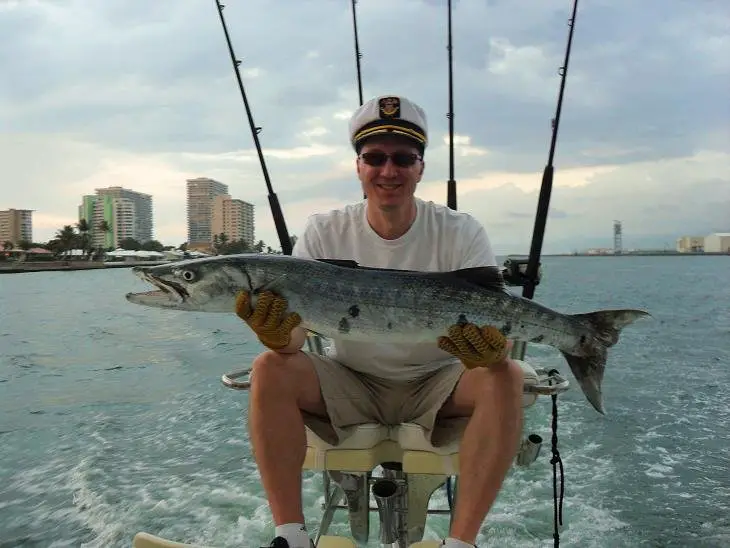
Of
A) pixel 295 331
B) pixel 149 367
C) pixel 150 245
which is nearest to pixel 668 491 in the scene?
pixel 295 331

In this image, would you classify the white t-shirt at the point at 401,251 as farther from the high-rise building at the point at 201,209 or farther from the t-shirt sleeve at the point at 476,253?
the high-rise building at the point at 201,209

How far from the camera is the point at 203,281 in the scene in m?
2.91

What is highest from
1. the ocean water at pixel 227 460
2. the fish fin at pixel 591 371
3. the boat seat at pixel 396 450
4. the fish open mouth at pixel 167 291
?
the fish open mouth at pixel 167 291

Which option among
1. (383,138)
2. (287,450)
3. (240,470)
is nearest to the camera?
(287,450)

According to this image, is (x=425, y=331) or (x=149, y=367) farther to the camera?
(x=149, y=367)

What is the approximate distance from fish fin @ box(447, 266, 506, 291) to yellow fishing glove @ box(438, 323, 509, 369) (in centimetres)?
24

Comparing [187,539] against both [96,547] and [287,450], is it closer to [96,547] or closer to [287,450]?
[96,547]

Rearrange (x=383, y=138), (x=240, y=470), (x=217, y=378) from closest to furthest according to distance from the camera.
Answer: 1. (x=383, y=138)
2. (x=240, y=470)
3. (x=217, y=378)

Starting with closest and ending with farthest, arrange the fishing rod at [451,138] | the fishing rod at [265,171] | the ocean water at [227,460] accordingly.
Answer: the ocean water at [227,460] → the fishing rod at [265,171] → the fishing rod at [451,138]

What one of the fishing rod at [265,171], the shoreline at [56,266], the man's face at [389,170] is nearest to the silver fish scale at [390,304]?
the man's face at [389,170]

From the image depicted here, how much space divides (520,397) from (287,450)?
45.2 inches

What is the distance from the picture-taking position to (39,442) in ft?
24.0

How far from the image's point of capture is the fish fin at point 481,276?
307 cm

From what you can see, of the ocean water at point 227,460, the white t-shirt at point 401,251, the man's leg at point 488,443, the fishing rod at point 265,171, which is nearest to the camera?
the man's leg at point 488,443
